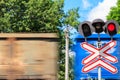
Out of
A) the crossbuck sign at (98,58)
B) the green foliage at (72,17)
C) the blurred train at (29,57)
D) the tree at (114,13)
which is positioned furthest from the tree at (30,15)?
the blurred train at (29,57)

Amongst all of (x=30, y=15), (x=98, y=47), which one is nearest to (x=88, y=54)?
(x=98, y=47)

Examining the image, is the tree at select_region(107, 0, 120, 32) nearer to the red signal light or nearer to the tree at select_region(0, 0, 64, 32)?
the tree at select_region(0, 0, 64, 32)

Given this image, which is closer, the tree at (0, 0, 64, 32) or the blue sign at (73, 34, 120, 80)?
the blue sign at (73, 34, 120, 80)

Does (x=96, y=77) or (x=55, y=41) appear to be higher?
(x=55, y=41)

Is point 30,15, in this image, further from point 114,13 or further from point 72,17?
point 114,13

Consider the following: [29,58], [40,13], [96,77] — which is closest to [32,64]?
[29,58]

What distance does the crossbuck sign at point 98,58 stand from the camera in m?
16.3

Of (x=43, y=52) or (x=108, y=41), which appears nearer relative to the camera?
(x=43, y=52)

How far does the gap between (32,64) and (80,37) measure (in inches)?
283

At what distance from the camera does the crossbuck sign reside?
16312 millimetres

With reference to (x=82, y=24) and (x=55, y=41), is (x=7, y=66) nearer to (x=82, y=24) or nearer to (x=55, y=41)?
(x=55, y=41)

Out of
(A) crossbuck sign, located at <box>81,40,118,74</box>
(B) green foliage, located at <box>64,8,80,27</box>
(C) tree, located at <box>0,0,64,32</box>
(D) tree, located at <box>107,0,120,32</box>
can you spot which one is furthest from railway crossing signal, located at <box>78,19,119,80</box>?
(B) green foliage, located at <box>64,8,80,27</box>

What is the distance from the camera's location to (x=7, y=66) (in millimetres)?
9508

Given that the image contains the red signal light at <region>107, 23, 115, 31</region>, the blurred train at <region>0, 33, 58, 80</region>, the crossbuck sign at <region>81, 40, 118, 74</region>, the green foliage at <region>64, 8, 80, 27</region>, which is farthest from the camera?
the green foliage at <region>64, 8, 80, 27</region>
